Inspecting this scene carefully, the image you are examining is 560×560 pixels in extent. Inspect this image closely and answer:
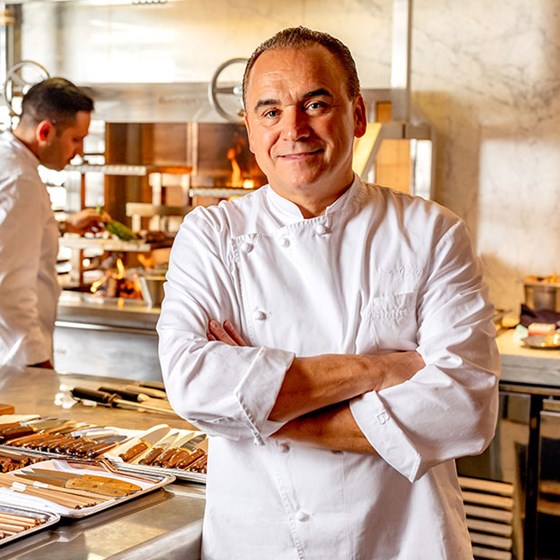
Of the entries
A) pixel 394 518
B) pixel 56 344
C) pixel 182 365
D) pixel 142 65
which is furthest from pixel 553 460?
pixel 142 65

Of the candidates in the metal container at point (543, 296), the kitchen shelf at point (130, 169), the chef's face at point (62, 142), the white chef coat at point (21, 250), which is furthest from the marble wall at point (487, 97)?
the white chef coat at point (21, 250)

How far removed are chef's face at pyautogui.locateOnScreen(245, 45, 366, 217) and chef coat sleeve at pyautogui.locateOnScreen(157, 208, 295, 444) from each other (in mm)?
210

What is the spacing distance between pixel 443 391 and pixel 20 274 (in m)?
2.42

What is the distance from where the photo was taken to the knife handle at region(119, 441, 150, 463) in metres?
2.21

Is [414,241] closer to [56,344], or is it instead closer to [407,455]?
[407,455]

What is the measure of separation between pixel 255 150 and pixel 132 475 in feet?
2.46

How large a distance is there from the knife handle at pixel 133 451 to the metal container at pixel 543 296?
8.19ft

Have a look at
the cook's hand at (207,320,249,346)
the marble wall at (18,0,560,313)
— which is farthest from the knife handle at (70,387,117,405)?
the marble wall at (18,0,560,313)

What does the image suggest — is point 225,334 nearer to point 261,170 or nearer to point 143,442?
point 143,442

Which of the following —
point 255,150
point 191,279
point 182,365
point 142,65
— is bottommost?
point 182,365

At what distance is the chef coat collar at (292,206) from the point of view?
2.04 m

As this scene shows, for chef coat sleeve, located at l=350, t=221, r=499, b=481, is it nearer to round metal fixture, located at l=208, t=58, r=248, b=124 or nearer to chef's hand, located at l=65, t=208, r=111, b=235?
round metal fixture, located at l=208, t=58, r=248, b=124

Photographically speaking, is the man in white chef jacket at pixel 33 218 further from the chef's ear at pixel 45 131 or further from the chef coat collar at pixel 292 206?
the chef coat collar at pixel 292 206

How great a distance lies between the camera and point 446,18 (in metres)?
4.77
